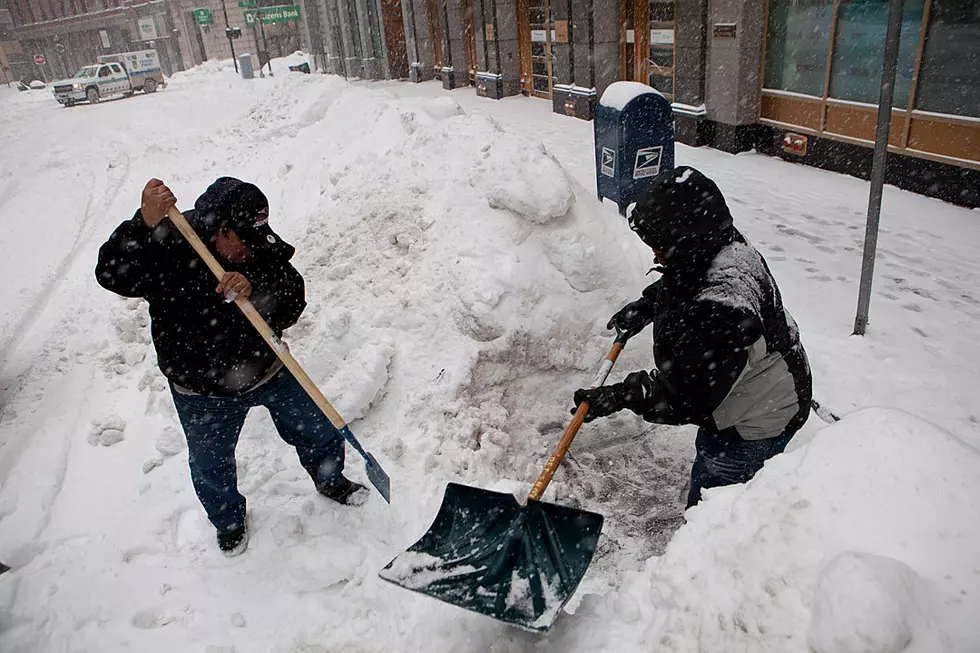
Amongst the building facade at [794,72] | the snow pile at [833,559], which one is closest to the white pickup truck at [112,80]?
the building facade at [794,72]

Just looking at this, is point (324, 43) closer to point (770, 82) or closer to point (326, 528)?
point (770, 82)

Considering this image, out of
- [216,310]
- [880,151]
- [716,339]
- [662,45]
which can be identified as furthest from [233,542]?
[662,45]

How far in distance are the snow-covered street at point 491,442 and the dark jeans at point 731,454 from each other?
532 mm

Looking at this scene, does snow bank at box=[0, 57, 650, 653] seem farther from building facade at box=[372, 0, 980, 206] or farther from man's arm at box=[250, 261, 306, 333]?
building facade at box=[372, 0, 980, 206]

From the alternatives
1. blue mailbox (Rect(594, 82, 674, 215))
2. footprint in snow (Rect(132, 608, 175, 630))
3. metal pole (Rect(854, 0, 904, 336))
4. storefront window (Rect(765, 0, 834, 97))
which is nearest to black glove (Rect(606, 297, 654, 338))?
metal pole (Rect(854, 0, 904, 336))

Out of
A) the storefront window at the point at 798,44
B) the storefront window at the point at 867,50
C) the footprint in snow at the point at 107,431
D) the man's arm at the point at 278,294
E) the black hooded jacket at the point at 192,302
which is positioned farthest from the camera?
the storefront window at the point at 798,44

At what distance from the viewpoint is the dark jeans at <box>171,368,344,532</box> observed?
2.93m

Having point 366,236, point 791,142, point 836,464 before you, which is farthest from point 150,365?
point 791,142

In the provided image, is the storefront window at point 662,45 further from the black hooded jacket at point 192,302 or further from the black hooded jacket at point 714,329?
the black hooded jacket at point 192,302

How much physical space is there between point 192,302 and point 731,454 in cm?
250

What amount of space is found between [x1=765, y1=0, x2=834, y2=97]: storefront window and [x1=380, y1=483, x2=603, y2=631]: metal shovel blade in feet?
27.3

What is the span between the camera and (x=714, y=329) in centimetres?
222

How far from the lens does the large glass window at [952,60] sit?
6449mm

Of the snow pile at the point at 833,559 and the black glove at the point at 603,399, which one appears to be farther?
the black glove at the point at 603,399
